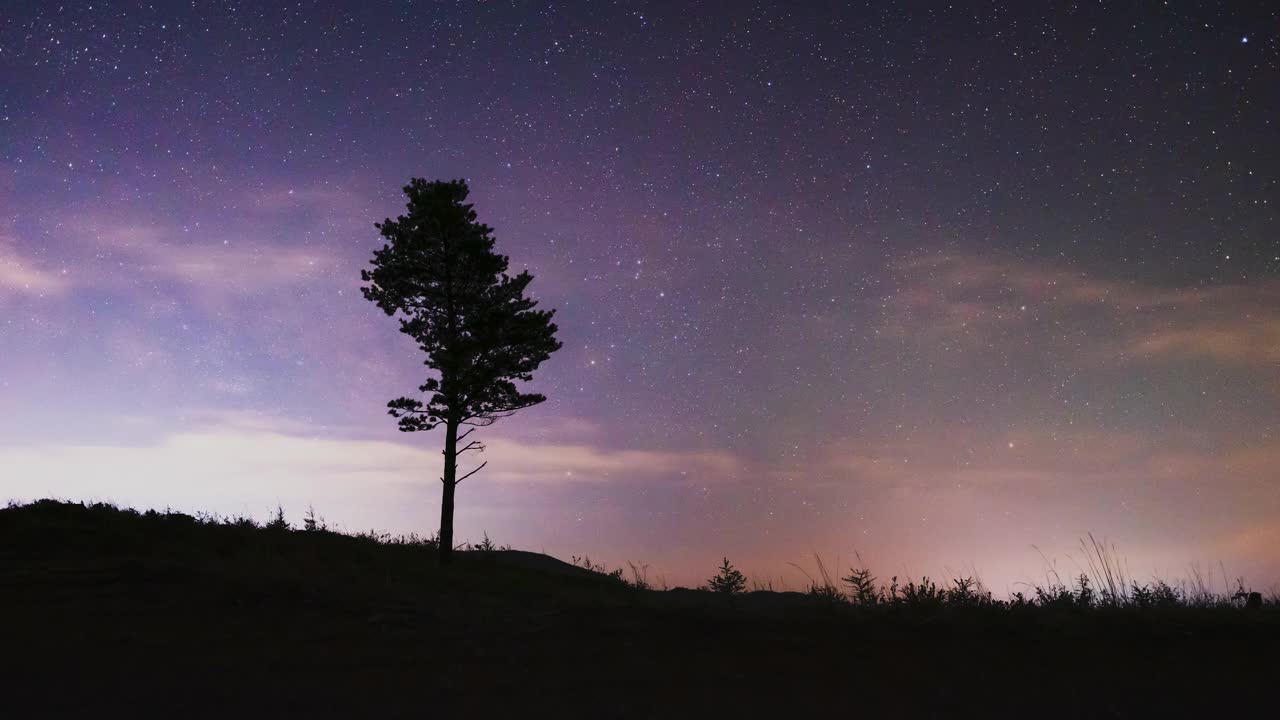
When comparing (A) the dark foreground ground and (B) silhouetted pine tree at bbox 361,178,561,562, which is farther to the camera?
(B) silhouetted pine tree at bbox 361,178,561,562

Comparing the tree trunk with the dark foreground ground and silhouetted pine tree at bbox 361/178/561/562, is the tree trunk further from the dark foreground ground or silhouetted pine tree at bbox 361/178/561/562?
the dark foreground ground

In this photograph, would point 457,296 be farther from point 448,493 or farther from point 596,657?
point 596,657

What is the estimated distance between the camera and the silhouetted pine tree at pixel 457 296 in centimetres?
2670

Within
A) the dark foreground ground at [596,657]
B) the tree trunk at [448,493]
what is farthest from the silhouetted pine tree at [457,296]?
the dark foreground ground at [596,657]

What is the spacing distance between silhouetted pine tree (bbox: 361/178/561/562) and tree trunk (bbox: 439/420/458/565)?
427mm

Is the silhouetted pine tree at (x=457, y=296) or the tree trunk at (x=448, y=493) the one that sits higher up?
the silhouetted pine tree at (x=457, y=296)

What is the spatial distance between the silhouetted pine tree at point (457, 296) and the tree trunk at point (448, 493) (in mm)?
427

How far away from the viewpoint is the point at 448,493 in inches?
997

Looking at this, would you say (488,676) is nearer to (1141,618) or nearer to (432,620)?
(432,620)

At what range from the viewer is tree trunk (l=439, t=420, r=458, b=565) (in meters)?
25.0

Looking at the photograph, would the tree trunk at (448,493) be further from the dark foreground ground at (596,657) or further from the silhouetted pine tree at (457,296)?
the dark foreground ground at (596,657)

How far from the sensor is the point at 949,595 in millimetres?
9625

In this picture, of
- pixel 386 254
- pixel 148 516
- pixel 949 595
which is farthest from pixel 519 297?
pixel 949 595

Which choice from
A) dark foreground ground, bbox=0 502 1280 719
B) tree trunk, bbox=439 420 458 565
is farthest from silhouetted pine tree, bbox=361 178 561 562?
dark foreground ground, bbox=0 502 1280 719
